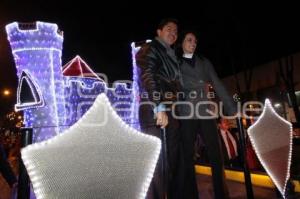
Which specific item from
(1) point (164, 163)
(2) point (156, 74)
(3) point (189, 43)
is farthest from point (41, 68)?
(1) point (164, 163)

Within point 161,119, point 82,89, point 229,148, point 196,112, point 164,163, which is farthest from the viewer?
point 82,89

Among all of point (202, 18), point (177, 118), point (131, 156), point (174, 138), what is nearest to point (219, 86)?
point (177, 118)

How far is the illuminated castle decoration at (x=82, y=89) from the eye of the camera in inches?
522

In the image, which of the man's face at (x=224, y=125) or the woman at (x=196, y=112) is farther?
the man's face at (x=224, y=125)

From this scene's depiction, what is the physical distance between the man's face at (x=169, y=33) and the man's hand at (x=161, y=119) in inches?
32.0

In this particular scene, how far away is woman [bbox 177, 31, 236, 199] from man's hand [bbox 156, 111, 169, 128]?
1.50 ft

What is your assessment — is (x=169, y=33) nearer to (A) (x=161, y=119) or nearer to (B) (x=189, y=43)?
(B) (x=189, y=43)

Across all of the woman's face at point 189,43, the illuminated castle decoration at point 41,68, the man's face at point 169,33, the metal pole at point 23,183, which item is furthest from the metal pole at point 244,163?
the illuminated castle decoration at point 41,68

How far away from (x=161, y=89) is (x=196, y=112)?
0.49 m

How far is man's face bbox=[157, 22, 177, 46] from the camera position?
9.05 feet

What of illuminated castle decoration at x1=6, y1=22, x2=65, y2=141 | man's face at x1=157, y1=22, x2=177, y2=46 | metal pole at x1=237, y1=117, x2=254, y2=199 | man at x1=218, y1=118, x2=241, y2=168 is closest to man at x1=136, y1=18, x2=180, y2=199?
man's face at x1=157, y1=22, x2=177, y2=46

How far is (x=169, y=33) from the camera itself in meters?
2.77

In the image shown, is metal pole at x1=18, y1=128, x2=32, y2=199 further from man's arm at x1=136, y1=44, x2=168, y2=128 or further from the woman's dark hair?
the woman's dark hair

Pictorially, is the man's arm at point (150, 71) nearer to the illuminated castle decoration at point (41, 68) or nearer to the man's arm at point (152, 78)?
the man's arm at point (152, 78)
